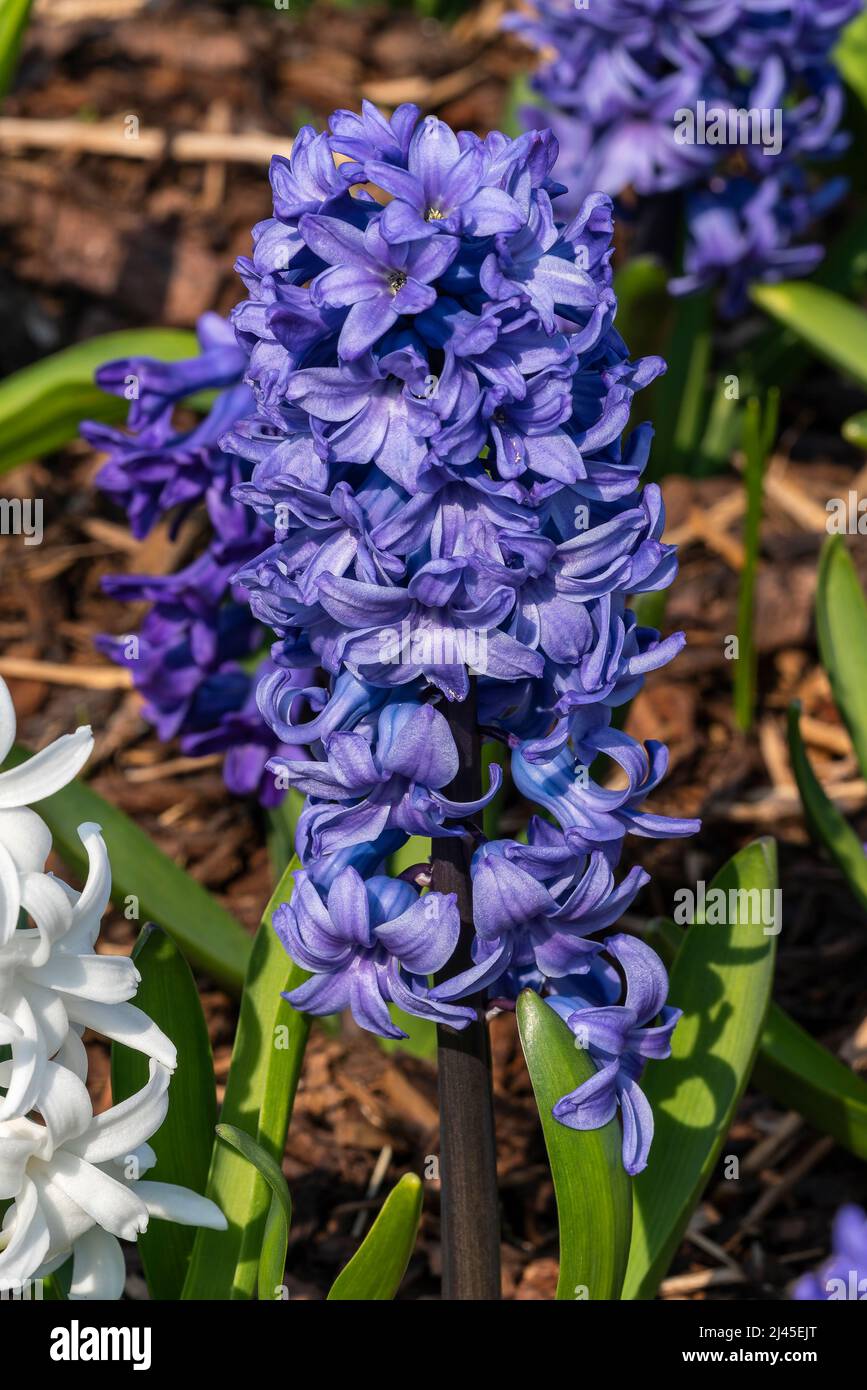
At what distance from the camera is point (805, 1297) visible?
1369 mm

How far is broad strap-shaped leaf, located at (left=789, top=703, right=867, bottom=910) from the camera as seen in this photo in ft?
7.62

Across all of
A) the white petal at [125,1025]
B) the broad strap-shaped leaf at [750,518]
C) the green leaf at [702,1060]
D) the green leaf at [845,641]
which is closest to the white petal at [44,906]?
the white petal at [125,1025]

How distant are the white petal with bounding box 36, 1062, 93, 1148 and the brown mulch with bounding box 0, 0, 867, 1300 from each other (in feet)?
3.01

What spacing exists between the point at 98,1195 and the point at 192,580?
1062 millimetres

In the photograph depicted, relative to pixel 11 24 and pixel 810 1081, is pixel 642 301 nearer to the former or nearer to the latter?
pixel 11 24

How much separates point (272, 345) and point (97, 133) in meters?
3.17

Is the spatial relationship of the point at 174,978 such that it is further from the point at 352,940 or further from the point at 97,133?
the point at 97,133

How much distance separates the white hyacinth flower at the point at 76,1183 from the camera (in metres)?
1.47

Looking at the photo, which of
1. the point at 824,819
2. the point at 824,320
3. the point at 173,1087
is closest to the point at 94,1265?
the point at 173,1087

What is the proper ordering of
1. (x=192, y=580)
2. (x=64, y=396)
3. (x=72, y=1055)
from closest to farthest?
(x=72, y=1055) < (x=192, y=580) < (x=64, y=396)

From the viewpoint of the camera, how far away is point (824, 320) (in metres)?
3.28

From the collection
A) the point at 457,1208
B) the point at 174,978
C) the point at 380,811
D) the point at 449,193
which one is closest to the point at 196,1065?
the point at 174,978

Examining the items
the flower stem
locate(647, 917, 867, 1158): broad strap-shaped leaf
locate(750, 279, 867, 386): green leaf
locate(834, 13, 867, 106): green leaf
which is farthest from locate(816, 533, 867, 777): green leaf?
→ locate(834, 13, 867, 106): green leaf

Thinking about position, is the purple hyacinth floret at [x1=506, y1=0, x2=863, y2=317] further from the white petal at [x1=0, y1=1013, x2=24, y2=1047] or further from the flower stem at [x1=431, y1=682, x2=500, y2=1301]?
the white petal at [x1=0, y1=1013, x2=24, y2=1047]
